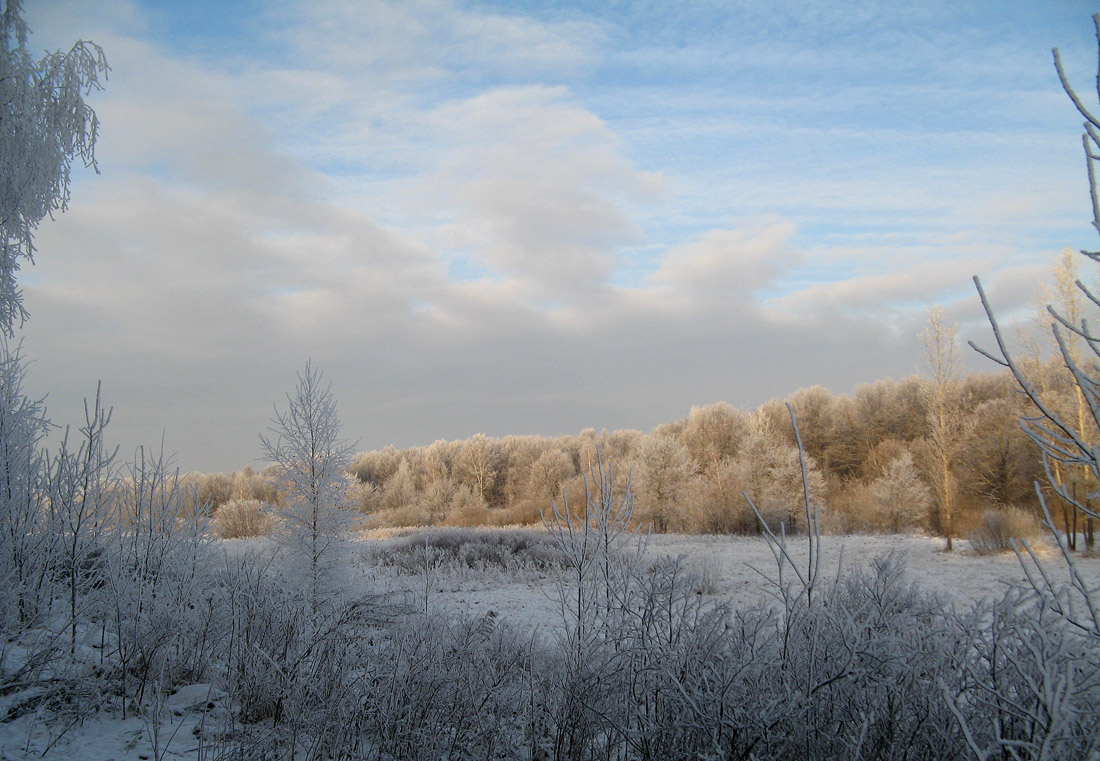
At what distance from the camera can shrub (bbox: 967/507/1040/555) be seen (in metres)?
18.2

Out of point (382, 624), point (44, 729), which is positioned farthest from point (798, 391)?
point (44, 729)

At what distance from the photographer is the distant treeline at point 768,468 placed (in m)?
28.4

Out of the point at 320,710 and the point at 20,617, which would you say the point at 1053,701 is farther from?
the point at 20,617

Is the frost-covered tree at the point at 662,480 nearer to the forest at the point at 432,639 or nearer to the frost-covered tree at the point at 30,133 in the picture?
the forest at the point at 432,639

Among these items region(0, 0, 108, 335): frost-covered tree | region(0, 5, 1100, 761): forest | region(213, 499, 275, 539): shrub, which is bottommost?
region(213, 499, 275, 539): shrub

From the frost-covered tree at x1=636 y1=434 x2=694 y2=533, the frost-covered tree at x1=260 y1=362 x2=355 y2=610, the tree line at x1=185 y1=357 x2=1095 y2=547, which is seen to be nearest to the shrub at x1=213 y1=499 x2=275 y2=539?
the tree line at x1=185 y1=357 x2=1095 y2=547

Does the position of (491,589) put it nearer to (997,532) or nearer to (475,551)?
(475,551)

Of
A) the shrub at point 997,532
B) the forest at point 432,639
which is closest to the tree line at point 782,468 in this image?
the shrub at point 997,532

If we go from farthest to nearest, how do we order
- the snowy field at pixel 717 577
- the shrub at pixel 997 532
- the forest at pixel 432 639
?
the shrub at pixel 997 532 < the snowy field at pixel 717 577 < the forest at pixel 432 639

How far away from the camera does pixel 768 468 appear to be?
3072 cm

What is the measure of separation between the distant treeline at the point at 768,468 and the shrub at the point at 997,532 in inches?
79.0

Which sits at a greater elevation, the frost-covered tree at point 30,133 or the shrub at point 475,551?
the frost-covered tree at point 30,133

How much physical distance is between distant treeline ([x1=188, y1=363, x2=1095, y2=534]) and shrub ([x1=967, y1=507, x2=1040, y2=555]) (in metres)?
2.01

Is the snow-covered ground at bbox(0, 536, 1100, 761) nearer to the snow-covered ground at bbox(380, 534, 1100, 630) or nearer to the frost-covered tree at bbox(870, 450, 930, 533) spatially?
the snow-covered ground at bbox(380, 534, 1100, 630)
